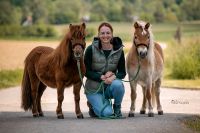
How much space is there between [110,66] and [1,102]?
566 cm

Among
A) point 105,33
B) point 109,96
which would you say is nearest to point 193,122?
point 109,96

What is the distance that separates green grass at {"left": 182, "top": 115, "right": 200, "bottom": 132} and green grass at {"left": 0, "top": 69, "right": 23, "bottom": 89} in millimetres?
11367

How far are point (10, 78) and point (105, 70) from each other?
528 inches

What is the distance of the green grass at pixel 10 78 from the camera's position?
24453 mm

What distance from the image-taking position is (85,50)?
13.3m

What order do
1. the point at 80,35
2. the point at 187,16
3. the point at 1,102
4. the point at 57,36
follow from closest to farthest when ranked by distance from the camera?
the point at 80,35 → the point at 1,102 → the point at 57,36 → the point at 187,16

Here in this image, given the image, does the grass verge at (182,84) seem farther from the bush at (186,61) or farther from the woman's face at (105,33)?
the woman's face at (105,33)

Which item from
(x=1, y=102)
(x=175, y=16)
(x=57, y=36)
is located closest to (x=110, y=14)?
(x=175, y=16)

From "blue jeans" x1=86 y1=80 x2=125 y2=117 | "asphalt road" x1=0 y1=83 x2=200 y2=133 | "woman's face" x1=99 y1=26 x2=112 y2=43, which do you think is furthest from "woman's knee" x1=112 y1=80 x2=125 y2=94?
"woman's face" x1=99 y1=26 x2=112 y2=43

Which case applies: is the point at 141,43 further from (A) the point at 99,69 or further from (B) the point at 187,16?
(B) the point at 187,16

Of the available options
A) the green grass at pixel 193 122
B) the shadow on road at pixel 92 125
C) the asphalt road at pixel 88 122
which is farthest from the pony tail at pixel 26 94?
the green grass at pixel 193 122

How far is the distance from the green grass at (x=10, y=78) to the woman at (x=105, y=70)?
10.9 m

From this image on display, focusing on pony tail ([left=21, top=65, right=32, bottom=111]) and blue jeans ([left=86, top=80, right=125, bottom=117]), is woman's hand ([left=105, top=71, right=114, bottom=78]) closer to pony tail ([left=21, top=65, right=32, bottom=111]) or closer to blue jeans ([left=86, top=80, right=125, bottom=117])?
blue jeans ([left=86, top=80, right=125, bottom=117])

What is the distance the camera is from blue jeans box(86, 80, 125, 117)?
13.0 m
